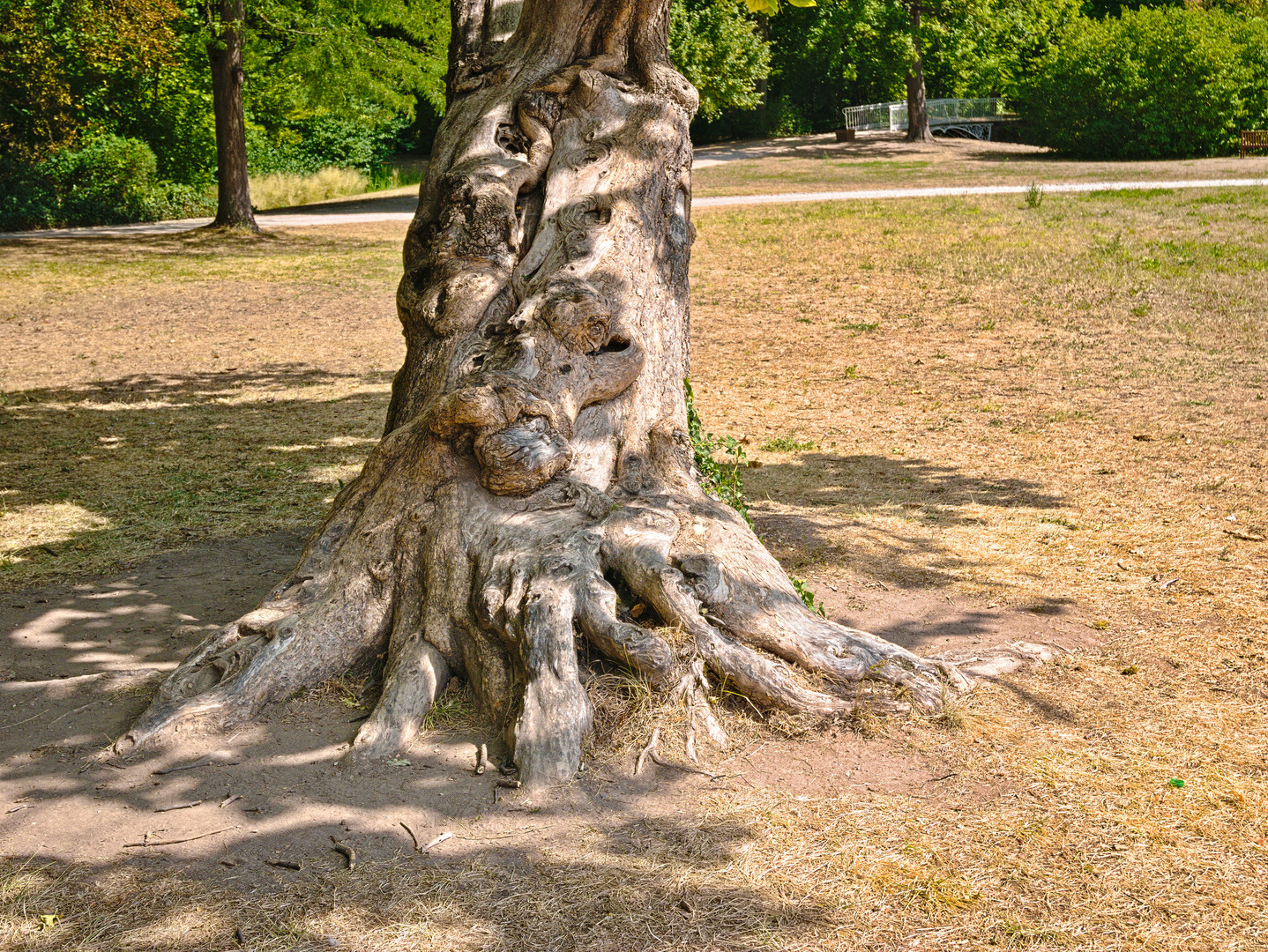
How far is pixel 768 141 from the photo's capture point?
42.9 metres

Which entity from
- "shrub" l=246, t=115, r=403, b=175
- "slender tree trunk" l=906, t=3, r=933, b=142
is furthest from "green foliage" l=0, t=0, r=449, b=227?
"slender tree trunk" l=906, t=3, r=933, b=142

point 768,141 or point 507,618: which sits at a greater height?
point 768,141

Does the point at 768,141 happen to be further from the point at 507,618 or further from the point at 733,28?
the point at 507,618

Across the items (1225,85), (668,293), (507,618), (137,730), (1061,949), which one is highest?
(1225,85)

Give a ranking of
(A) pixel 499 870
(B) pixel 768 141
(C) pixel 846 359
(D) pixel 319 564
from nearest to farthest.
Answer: (A) pixel 499 870, (D) pixel 319 564, (C) pixel 846 359, (B) pixel 768 141

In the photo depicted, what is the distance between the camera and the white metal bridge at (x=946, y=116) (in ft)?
146

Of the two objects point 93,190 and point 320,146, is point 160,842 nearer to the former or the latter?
point 93,190

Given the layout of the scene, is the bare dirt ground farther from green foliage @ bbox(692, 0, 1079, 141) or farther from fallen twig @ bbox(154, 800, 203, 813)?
green foliage @ bbox(692, 0, 1079, 141)

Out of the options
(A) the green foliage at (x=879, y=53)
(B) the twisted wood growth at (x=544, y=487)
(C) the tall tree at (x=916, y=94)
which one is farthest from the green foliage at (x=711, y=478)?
(C) the tall tree at (x=916, y=94)

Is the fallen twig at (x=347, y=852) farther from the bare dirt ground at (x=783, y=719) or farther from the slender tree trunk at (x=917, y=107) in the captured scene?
the slender tree trunk at (x=917, y=107)

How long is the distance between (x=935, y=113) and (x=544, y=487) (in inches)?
1775

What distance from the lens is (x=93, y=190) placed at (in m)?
25.3

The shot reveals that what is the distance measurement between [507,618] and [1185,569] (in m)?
3.77

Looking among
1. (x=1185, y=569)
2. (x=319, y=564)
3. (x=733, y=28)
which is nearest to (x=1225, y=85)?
(x=733, y=28)
